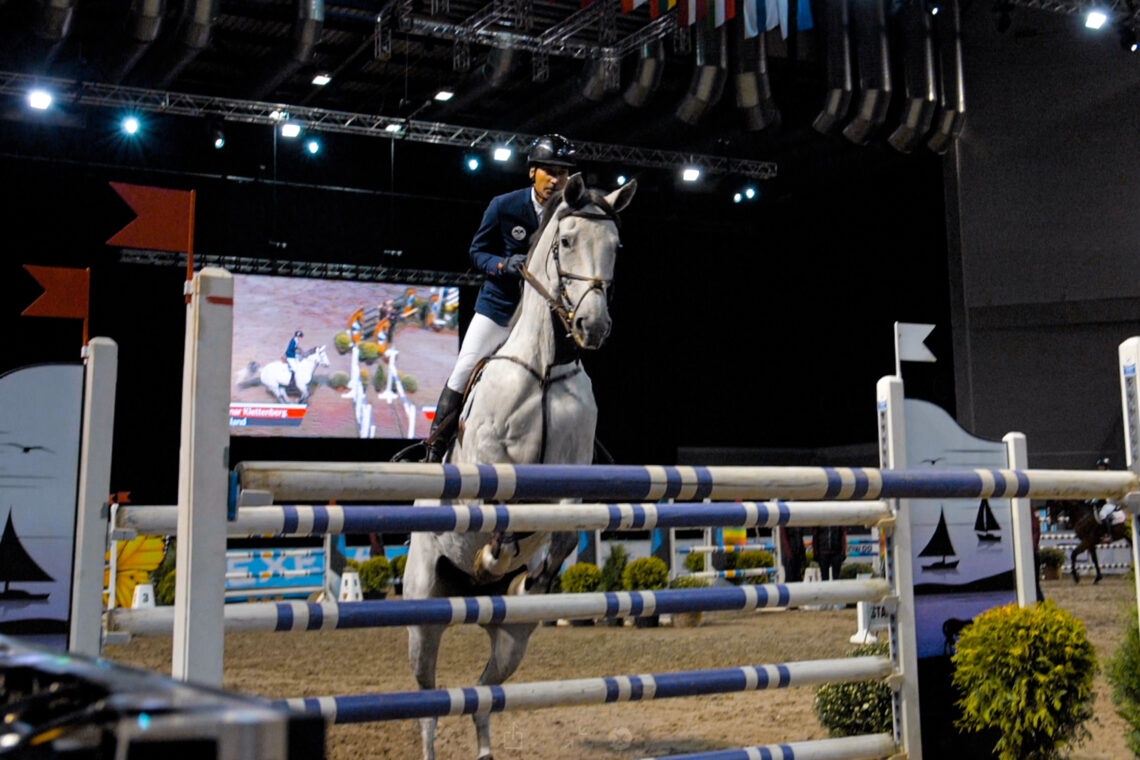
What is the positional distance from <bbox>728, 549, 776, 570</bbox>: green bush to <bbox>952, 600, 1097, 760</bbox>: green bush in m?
6.75

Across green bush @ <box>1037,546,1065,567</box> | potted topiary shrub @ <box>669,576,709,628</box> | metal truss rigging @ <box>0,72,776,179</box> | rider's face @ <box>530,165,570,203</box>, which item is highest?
metal truss rigging @ <box>0,72,776,179</box>

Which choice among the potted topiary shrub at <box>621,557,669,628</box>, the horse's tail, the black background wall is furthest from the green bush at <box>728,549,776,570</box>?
the horse's tail

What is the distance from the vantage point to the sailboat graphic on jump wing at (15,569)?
6.54 ft

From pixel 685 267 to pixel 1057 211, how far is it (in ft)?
15.1

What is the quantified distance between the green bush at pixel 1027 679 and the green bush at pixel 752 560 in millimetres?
6752

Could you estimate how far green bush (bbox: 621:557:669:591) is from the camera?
7812 mm

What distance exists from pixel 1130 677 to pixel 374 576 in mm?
7269

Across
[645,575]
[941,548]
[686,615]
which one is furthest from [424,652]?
[686,615]

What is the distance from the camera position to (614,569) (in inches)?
331

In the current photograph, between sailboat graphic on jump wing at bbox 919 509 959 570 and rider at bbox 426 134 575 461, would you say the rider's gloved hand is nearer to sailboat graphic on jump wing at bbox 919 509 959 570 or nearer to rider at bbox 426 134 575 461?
rider at bbox 426 134 575 461

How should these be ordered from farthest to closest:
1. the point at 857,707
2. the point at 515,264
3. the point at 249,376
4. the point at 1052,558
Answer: the point at 249,376, the point at 1052,558, the point at 857,707, the point at 515,264

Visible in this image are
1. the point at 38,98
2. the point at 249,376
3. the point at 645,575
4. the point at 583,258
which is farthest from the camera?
the point at 249,376

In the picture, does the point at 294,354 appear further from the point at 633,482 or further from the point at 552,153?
the point at 633,482

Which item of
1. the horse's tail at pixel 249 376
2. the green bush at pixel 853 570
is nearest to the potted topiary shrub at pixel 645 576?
the green bush at pixel 853 570
